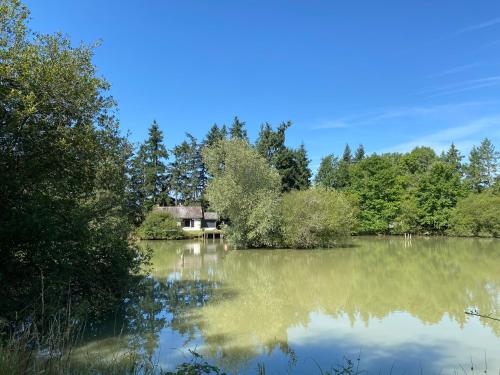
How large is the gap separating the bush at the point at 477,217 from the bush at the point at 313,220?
58.8 ft

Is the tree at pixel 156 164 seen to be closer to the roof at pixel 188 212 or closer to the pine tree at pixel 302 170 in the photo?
the roof at pixel 188 212

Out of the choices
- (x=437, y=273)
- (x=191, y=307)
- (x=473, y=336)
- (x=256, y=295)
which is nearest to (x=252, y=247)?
(x=437, y=273)

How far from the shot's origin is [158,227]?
44.8m

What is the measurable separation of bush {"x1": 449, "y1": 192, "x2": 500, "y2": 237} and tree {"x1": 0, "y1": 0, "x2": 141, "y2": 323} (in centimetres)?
4339

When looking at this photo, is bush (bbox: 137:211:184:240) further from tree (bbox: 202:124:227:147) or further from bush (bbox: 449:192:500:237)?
bush (bbox: 449:192:500:237)

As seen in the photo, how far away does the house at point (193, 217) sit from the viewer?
177 feet

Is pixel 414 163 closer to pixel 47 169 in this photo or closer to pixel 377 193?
pixel 377 193

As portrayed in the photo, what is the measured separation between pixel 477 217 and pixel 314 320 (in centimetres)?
3987

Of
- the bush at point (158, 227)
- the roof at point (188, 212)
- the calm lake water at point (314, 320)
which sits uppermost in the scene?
the roof at point (188, 212)

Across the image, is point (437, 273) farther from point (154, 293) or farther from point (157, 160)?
point (157, 160)

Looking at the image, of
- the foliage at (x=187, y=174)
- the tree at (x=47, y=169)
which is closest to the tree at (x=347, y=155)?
the foliage at (x=187, y=174)

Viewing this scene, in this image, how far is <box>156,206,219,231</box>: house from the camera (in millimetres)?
53969

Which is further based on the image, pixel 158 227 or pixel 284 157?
pixel 284 157

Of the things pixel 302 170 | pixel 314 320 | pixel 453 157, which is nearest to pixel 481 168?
pixel 453 157
